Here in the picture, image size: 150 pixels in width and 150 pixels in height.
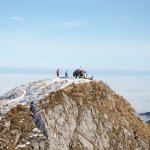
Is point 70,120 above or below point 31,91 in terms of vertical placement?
below

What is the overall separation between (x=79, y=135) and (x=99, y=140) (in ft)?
10.3

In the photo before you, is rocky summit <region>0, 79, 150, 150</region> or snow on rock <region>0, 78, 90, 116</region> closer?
rocky summit <region>0, 79, 150, 150</region>

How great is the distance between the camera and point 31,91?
6694 centimetres

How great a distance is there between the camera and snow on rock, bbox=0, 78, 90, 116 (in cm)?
6259

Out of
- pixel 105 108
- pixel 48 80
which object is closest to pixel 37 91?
pixel 48 80

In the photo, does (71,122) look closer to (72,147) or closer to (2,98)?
(72,147)

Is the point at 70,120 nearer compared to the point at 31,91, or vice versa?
the point at 70,120

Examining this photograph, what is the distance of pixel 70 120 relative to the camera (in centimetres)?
5966

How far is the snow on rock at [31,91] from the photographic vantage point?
62594 mm

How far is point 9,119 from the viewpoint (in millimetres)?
58375

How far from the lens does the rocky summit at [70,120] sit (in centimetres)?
5641

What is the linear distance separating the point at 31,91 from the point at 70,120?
997 centimetres

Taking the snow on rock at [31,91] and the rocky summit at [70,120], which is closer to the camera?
the rocky summit at [70,120]

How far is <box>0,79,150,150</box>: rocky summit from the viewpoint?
56406 mm
